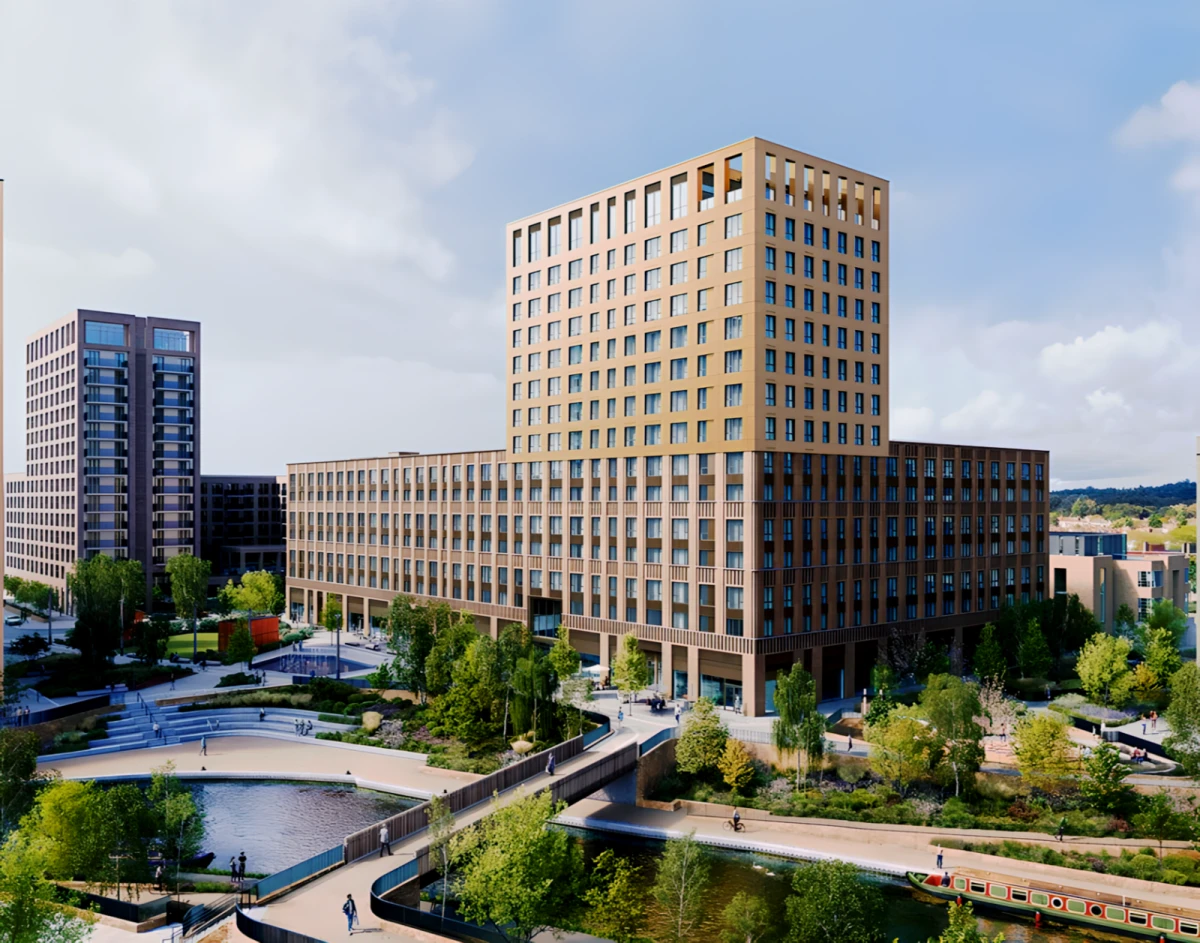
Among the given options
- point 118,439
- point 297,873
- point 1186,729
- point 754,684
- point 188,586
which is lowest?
point 297,873

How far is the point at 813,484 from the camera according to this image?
64.8 m

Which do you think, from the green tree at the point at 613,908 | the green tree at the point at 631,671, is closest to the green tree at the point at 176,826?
the green tree at the point at 613,908

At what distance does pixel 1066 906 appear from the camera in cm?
3722

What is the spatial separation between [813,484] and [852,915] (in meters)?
38.6

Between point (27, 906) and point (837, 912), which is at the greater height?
point (27, 906)

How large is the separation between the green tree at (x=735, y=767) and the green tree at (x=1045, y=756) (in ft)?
45.8

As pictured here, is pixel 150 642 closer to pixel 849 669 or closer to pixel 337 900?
pixel 337 900

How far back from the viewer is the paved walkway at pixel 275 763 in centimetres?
5219

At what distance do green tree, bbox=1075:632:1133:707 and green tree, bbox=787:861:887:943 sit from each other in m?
39.2

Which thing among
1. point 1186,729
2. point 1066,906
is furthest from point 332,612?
point 1186,729

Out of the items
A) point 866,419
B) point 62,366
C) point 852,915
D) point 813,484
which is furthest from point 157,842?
point 62,366

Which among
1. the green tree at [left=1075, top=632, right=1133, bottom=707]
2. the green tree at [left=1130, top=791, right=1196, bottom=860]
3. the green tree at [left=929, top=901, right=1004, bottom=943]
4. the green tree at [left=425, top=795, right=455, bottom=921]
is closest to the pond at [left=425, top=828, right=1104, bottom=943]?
the green tree at [left=425, top=795, right=455, bottom=921]

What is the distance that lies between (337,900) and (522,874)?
7.32 m

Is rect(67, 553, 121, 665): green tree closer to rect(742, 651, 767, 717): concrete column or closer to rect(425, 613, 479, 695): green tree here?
rect(425, 613, 479, 695): green tree
